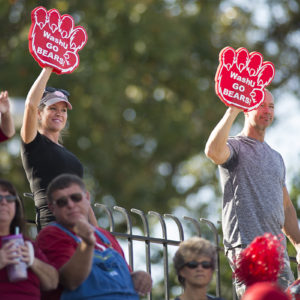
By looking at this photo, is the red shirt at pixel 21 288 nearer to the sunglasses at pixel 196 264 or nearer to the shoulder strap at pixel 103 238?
the shoulder strap at pixel 103 238

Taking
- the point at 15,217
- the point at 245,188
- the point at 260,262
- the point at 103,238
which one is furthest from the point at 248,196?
the point at 15,217

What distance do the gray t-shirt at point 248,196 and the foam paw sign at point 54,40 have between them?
118cm

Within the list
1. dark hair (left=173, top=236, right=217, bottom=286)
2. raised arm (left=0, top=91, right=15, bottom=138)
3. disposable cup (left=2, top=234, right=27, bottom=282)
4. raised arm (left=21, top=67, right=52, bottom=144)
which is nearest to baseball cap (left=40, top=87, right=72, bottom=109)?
raised arm (left=21, top=67, right=52, bottom=144)

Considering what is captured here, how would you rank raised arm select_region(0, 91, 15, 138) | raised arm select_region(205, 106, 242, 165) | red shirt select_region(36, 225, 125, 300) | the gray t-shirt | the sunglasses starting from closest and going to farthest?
red shirt select_region(36, 225, 125, 300) → the sunglasses → raised arm select_region(0, 91, 15, 138) → raised arm select_region(205, 106, 242, 165) → the gray t-shirt

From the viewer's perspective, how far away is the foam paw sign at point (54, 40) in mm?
5703

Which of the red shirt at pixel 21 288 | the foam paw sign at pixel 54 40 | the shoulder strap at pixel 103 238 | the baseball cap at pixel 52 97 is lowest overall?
the red shirt at pixel 21 288

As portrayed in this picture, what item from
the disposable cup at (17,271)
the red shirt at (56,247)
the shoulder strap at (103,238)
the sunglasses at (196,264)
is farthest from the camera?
the shoulder strap at (103,238)

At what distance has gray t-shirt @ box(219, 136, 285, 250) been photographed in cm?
582

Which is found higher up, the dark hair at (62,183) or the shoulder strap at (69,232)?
the dark hair at (62,183)

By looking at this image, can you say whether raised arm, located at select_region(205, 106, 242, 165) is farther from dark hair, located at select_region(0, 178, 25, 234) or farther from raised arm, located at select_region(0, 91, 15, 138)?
dark hair, located at select_region(0, 178, 25, 234)

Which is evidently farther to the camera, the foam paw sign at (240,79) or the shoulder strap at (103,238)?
the foam paw sign at (240,79)

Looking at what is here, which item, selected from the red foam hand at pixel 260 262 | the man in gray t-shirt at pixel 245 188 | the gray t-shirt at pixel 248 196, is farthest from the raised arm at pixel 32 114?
the red foam hand at pixel 260 262

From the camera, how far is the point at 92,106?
47.6 ft

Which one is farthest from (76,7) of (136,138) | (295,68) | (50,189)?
(50,189)
